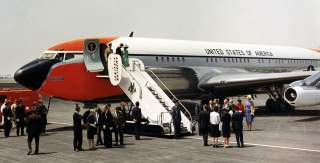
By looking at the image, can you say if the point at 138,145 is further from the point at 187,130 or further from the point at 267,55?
the point at 267,55

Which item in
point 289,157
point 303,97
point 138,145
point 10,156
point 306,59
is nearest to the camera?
point 289,157

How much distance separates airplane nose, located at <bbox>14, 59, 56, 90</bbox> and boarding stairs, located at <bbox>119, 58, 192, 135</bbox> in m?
3.67

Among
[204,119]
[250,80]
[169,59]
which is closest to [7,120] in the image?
[204,119]

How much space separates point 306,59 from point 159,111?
2164 centimetres

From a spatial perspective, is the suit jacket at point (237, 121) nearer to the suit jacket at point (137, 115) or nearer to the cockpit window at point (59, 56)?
the suit jacket at point (137, 115)

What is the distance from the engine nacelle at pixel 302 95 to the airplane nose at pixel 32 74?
38.8 ft

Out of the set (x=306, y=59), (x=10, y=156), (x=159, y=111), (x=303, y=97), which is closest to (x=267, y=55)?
(x=306, y=59)

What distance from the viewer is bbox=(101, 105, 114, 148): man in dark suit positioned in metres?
13.3

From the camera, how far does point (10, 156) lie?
11.8 metres

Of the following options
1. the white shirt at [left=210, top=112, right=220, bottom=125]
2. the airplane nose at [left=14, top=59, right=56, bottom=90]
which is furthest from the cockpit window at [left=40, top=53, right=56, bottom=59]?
the white shirt at [left=210, top=112, right=220, bottom=125]

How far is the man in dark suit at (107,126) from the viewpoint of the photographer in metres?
13.3

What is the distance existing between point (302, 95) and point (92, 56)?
1032 cm

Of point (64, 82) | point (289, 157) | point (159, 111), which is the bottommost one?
point (289, 157)

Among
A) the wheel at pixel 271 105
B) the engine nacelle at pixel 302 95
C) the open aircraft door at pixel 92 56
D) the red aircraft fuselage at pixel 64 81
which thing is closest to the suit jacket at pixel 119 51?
the open aircraft door at pixel 92 56
